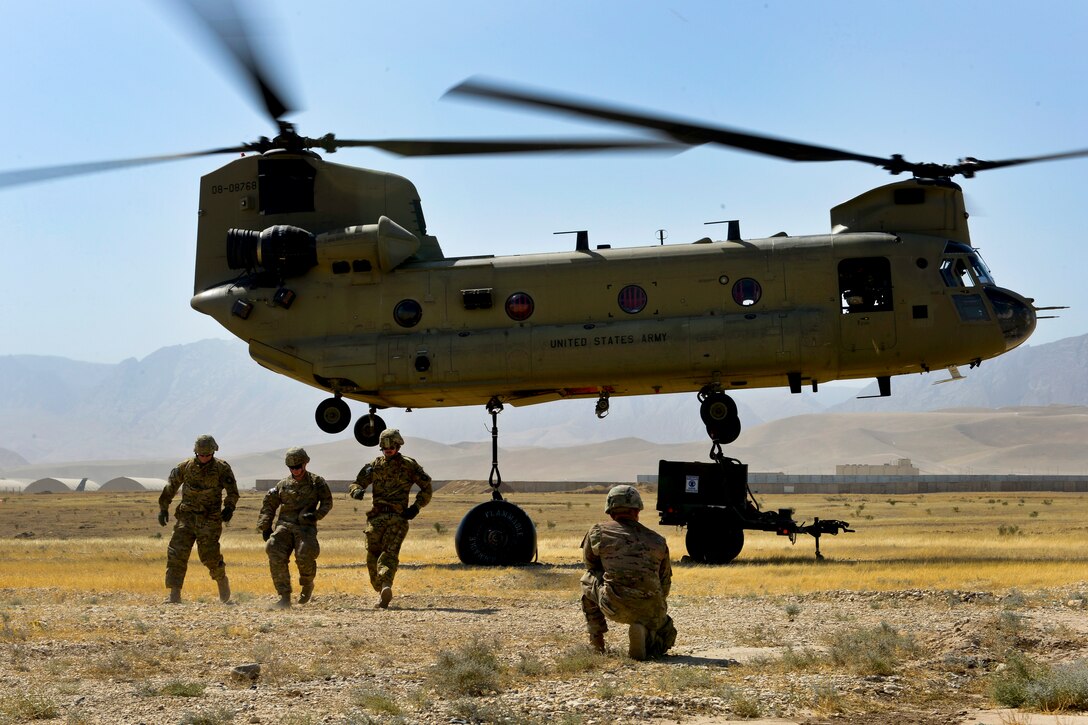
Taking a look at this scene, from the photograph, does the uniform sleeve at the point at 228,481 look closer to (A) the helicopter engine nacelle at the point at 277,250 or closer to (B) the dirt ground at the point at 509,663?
(B) the dirt ground at the point at 509,663

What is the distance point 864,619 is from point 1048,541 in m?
13.6

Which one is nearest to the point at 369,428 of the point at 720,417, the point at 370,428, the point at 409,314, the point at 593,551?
the point at 370,428

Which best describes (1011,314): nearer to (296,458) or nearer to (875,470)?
(296,458)

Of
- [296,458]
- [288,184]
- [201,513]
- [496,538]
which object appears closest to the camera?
[296,458]

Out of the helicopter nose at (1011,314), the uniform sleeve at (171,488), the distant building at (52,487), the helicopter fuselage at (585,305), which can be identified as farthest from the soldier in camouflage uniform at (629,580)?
the distant building at (52,487)

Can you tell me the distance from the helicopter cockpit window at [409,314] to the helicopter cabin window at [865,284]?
6.98m

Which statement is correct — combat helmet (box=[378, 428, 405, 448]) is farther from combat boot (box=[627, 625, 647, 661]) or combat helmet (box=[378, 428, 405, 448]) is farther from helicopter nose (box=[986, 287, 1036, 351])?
helicopter nose (box=[986, 287, 1036, 351])

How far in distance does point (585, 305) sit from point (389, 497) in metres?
→ 6.88

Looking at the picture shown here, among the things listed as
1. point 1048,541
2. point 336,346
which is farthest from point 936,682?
point 1048,541

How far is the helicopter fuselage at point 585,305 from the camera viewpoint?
20.2m

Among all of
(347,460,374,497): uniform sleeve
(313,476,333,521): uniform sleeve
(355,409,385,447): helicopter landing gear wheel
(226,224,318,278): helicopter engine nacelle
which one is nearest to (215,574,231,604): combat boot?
(313,476,333,521): uniform sleeve

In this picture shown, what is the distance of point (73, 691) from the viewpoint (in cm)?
841

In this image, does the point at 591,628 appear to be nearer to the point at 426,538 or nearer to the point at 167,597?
the point at 167,597

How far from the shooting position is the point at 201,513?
1510 centimetres
